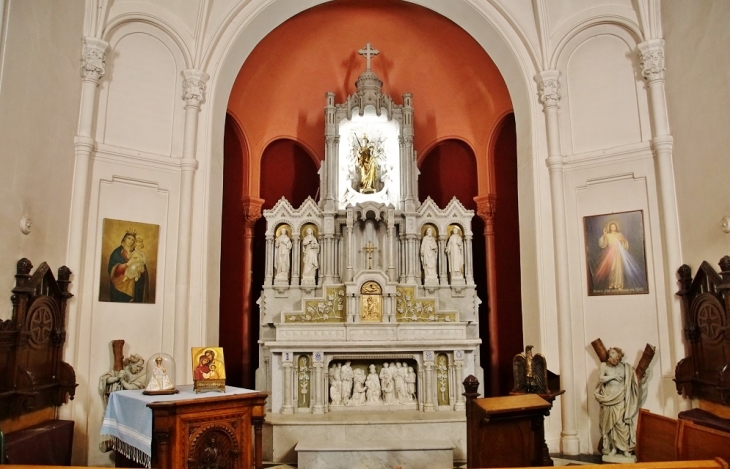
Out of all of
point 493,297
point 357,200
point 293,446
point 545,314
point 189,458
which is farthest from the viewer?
point 493,297

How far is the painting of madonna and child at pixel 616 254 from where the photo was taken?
8500 mm

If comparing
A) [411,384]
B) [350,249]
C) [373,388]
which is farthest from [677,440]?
[350,249]

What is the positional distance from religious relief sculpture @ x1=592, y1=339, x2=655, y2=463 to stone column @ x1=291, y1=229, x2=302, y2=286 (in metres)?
4.94

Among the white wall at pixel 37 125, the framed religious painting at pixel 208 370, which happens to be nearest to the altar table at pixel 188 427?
the framed religious painting at pixel 208 370

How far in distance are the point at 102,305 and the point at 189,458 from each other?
364 centimetres

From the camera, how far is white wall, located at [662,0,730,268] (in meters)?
7.26

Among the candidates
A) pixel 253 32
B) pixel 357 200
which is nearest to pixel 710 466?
pixel 357 200

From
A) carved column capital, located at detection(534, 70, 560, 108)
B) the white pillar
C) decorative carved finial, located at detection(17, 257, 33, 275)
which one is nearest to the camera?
decorative carved finial, located at detection(17, 257, 33, 275)

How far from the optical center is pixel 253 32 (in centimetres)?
997

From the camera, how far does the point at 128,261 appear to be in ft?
27.8

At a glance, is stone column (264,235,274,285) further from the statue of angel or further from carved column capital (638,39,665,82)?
carved column capital (638,39,665,82)

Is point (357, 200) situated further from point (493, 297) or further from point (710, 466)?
point (710, 466)

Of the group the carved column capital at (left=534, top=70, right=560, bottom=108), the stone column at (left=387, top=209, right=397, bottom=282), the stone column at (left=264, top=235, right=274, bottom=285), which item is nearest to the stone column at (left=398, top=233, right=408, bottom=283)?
the stone column at (left=387, top=209, right=397, bottom=282)

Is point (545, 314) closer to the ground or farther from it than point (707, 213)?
closer to the ground
